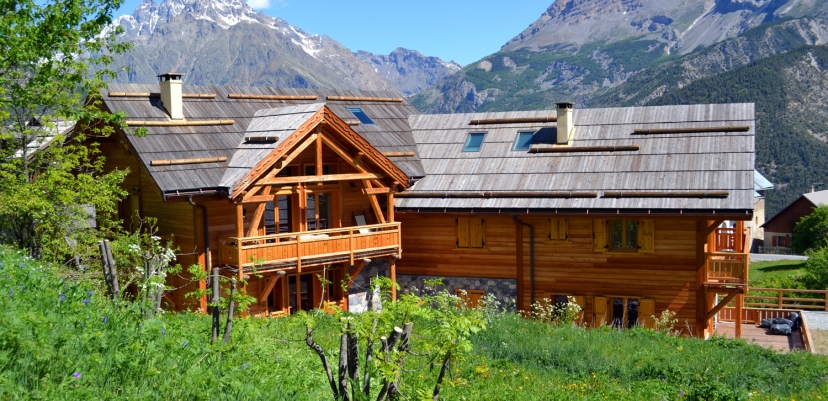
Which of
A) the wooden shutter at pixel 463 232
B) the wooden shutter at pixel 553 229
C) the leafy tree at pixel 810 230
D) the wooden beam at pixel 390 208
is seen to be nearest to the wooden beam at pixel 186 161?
the wooden beam at pixel 390 208

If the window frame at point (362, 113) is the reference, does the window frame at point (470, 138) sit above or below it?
below

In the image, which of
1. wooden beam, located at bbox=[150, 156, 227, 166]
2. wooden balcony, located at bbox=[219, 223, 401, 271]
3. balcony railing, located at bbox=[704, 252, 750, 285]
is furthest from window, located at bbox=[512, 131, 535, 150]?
wooden beam, located at bbox=[150, 156, 227, 166]

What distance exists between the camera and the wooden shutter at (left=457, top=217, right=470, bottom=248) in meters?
25.0

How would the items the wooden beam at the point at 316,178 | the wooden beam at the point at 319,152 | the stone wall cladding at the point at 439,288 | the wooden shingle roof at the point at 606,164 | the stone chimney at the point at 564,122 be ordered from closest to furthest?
the wooden beam at the point at 316,178 → the wooden beam at the point at 319,152 → the wooden shingle roof at the point at 606,164 → the stone wall cladding at the point at 439,288 → the stone chimney at the point at 564,122

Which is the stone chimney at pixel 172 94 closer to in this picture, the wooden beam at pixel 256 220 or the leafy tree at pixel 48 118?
the leafy tree at pixel 48 118

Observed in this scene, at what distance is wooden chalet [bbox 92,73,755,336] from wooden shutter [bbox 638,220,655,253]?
0.19 ft

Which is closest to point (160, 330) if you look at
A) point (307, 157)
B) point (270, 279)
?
point (270, 279)

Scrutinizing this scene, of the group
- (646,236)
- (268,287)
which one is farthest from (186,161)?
(646,236)

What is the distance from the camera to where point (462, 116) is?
95.5 ft

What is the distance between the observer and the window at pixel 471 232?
24875 mm

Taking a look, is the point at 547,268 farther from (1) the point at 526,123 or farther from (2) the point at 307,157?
(2) the point at 307,157

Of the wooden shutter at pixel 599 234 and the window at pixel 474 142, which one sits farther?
the window at pixel 474 142

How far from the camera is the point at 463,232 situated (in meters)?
25.1

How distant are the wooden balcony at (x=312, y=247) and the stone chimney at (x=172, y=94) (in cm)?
412
